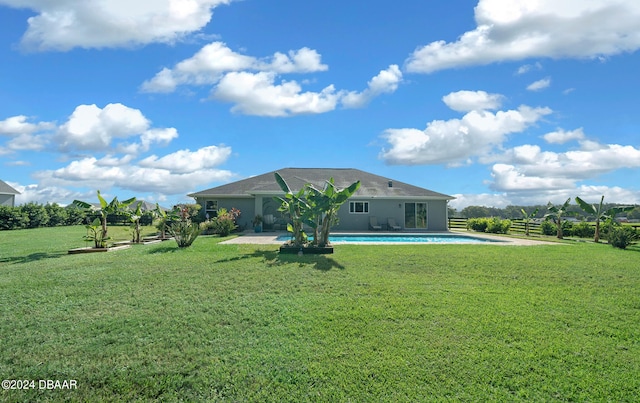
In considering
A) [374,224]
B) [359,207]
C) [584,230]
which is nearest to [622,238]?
[584,230]

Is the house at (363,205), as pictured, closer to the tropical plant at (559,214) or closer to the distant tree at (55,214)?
the tropical plant at (559,214)

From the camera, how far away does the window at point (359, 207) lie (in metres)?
25.1

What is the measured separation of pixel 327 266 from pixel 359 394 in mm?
5571

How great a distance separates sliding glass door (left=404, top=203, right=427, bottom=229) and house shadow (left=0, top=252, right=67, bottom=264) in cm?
2034

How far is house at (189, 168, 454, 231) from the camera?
79.2 ft

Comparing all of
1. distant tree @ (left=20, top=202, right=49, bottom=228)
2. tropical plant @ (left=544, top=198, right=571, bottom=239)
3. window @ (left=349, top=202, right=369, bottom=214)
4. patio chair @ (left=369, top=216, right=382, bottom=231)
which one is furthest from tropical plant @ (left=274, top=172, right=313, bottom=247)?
distant tree @ (left=20, top=202, right=49, bottom=228)

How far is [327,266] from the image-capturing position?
30.8 ft

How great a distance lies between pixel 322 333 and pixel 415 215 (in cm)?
2201

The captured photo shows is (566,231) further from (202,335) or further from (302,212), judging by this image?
(202,335)

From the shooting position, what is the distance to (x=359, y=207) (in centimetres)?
2520

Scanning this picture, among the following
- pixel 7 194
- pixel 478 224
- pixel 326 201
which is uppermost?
pixel 7 194

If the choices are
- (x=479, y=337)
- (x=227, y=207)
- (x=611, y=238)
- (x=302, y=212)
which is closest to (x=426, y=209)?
(x=611, y=238)

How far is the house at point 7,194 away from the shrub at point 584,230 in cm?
5228

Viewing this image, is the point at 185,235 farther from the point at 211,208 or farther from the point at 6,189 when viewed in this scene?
the point at 6,189
